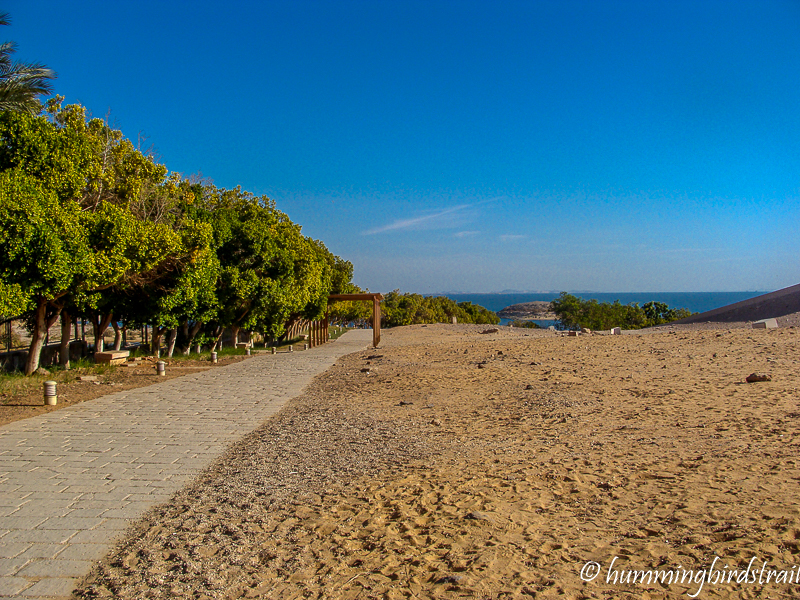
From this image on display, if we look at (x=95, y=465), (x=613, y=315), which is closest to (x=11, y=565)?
(x=95, y=465)

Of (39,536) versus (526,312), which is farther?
(526,312)

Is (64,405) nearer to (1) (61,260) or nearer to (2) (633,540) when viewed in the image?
(1) (61,260)

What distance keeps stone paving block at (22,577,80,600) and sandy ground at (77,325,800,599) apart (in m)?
0.14

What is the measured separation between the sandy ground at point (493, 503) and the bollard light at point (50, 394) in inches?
182

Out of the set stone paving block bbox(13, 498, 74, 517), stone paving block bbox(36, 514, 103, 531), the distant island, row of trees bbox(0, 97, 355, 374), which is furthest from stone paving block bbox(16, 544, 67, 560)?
the distant island

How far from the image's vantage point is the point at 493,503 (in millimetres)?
4680

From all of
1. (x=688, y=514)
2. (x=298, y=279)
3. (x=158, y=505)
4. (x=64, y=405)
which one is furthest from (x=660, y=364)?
(x=298, y=279)

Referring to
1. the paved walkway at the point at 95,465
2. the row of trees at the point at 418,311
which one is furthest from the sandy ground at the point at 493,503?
the row of trees at the point at 418,311

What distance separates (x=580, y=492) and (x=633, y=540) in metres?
1.06

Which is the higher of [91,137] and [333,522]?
[91,137]

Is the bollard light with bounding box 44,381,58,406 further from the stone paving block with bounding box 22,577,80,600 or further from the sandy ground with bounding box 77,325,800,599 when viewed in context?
the stone paving block with bounding box 22,577,80,600

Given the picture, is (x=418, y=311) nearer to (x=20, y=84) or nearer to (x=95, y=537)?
(x=20, y=84)

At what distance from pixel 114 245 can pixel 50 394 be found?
3.95m

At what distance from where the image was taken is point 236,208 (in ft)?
81.8
